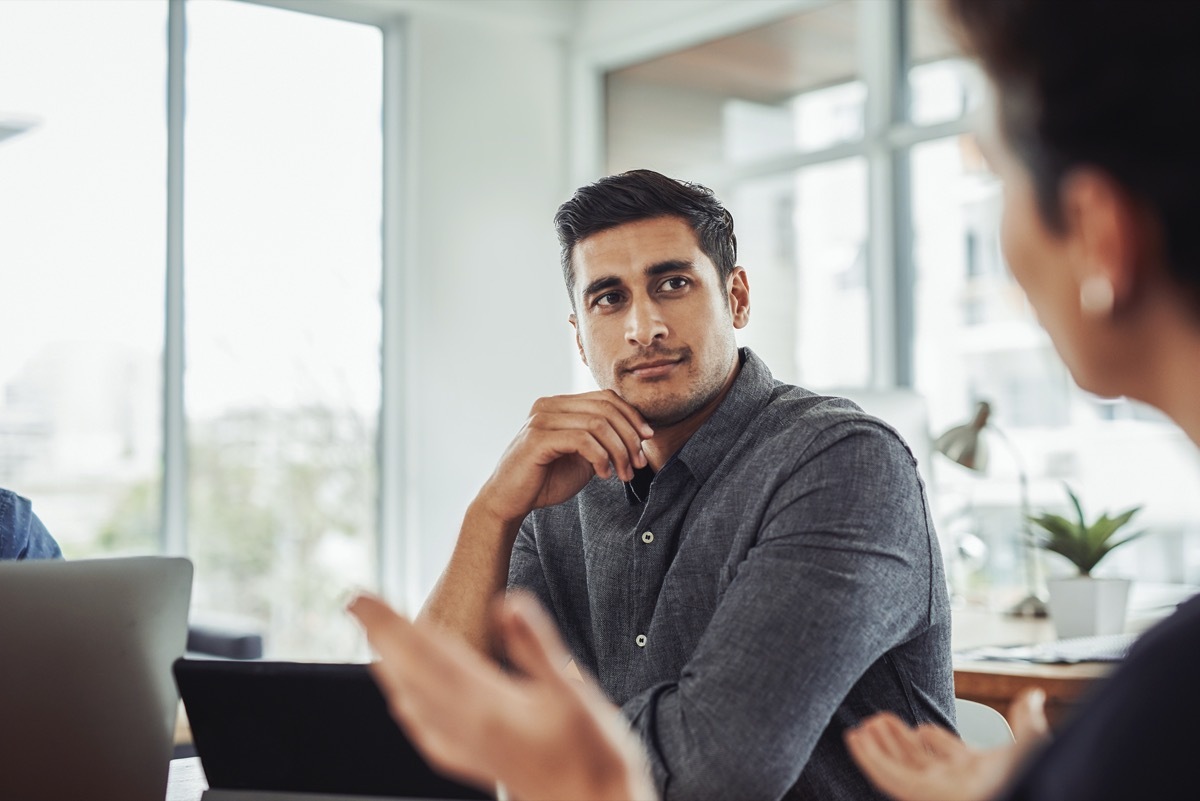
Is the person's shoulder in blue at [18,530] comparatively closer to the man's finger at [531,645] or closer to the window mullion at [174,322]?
the man's finger at [531,645]

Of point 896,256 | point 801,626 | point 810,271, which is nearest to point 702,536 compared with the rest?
point 801,626

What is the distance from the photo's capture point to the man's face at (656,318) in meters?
1.73

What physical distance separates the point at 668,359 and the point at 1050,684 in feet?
3.30

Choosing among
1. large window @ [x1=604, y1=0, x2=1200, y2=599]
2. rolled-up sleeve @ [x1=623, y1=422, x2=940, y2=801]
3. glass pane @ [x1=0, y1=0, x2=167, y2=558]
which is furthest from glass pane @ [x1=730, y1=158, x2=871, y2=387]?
rolled-up sleeve @ [x1=623, y1=422, x2=940, y2=801]

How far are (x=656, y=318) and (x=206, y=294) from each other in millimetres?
3274

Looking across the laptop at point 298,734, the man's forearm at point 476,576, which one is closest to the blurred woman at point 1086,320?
the laptop at point 298,734

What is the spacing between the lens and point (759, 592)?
1235mm

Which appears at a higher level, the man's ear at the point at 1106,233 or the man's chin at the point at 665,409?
the man's ear at the point at 1106,233

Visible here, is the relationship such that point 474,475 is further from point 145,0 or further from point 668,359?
point 668,359

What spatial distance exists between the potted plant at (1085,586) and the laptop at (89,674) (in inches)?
86.0

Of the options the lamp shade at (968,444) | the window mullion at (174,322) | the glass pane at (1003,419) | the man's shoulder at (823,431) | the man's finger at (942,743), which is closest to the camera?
the man's finger at (942,743)

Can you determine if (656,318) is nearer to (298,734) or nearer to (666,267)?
(666,267)

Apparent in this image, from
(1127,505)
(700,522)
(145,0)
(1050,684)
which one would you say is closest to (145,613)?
(700,522)

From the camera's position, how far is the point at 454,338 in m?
5.15
